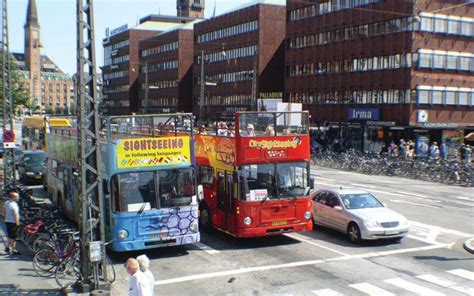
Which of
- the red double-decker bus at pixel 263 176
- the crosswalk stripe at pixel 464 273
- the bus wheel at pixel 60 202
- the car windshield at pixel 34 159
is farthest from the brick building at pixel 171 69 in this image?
the crosswalk stripe at pixel 464 273

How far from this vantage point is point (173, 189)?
13820mm

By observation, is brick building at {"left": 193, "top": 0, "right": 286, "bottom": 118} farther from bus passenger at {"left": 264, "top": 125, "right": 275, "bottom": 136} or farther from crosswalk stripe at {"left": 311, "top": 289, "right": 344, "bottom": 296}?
crosswalk stripe at {"left": 311, "top": 289, "right": 344, "bottom": 296}

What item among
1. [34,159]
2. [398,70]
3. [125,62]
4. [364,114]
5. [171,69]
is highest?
[125,62]

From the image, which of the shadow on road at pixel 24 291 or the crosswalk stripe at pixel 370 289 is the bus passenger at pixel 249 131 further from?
the shadow on road at pixel 24 291

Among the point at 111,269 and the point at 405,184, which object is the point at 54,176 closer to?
the point at 111,269

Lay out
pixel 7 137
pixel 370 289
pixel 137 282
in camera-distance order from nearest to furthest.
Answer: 1. pixel 137 282
2. pixel 370 289
3. pixel 7 137

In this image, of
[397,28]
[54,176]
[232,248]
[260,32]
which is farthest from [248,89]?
[232,248]

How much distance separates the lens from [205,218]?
55.8 feet

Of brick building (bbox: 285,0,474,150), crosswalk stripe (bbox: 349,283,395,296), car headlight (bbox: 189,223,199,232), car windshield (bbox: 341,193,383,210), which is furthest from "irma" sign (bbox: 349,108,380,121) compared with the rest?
crosswalk stripe (bbox: 349,283,395,296)

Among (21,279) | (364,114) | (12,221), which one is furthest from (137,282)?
(364,114)

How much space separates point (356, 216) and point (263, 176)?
111 inches

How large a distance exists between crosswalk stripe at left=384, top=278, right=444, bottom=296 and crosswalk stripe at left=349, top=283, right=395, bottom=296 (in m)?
0.49

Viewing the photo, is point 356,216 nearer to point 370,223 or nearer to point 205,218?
point 370,223

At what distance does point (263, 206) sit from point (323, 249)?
190cm
